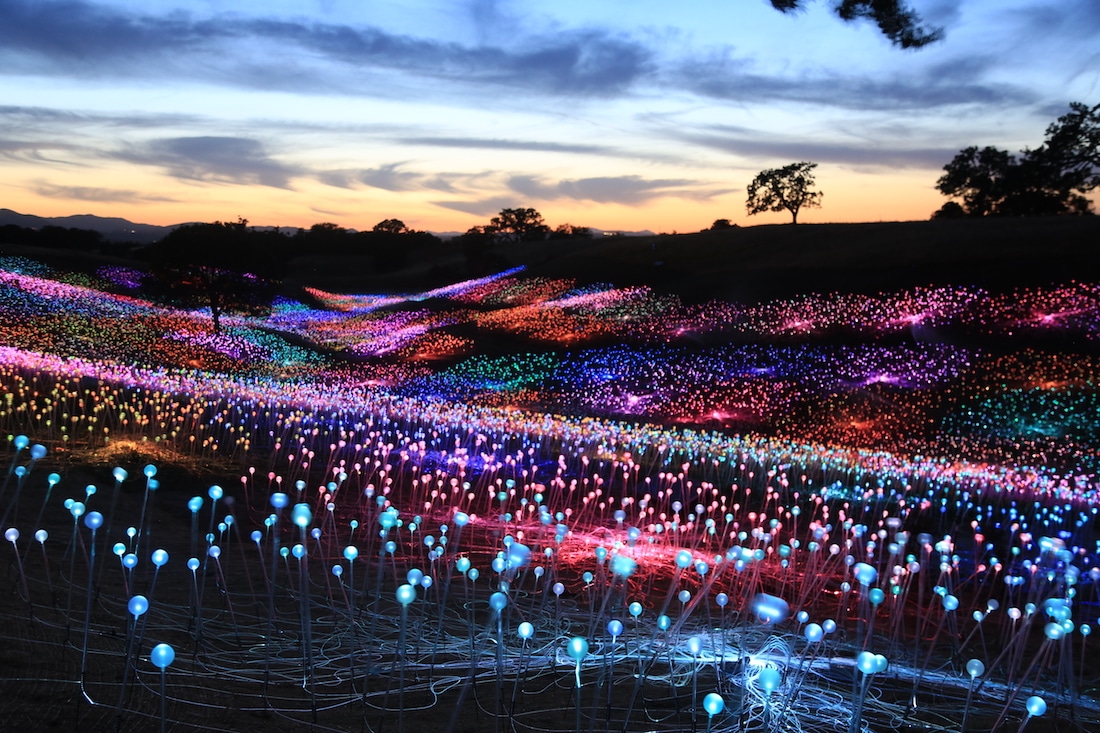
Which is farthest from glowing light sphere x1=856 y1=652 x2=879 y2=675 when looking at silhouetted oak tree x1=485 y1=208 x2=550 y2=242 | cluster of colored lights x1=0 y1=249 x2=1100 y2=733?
silhouetted oak tree x1=485 y1=208 x2=550 y2=242

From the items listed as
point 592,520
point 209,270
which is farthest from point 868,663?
point 209,270

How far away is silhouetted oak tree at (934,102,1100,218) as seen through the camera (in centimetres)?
3675

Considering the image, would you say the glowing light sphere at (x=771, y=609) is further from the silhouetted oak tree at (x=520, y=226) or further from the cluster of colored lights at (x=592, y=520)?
the silhouetted oak tree at (x=520, y=226)

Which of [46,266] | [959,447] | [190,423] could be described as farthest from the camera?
[46,266]

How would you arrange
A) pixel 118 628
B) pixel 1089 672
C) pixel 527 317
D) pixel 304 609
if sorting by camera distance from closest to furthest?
1. pixel 304 609
2. pixel 118 628
3. pixel 1089 672
4. pixel 527 317

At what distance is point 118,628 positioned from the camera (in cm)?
513

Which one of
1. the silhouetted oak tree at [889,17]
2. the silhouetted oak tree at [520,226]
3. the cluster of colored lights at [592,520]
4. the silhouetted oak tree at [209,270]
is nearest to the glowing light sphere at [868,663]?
the cluster of colored lights at [592,520]

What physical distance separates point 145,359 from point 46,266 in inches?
761

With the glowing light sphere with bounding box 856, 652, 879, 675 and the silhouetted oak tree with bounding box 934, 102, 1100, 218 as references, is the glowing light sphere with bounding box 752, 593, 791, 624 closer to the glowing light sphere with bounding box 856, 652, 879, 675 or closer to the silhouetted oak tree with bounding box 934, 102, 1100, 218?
the glowing light sphere with bounding box 856, 652, 879, 675

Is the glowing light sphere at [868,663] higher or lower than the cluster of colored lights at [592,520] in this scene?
higher

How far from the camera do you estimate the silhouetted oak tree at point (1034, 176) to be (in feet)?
121

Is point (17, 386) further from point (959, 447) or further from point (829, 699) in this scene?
point (959, 447)

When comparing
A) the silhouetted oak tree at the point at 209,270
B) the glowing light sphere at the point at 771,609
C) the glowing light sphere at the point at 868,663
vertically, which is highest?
the silhouetted oak tree at the point at 209,270

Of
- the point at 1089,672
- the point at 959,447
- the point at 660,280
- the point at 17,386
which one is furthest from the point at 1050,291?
the point at 17,386
